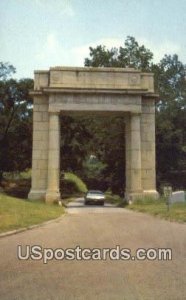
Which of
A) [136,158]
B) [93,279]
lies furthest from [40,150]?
[93,279]

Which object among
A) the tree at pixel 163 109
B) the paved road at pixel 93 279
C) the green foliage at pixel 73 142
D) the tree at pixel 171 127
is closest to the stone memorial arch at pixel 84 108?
the tree at pixel 163 109

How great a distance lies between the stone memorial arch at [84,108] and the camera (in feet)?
122

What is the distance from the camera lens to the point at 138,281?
7465 mm

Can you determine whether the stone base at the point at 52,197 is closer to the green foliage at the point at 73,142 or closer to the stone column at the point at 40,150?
the stone column at the point at 40,150

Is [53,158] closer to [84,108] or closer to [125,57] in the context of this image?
[84,108]

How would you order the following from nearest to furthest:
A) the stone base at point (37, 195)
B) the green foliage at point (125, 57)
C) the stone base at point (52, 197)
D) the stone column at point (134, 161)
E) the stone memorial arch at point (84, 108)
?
the stone base at point (52, 197), the stone base at point (37, 195), the stone memorial arch at point (84, 108), the stone column at point (134, 161), the green foliage at point (125, 57)

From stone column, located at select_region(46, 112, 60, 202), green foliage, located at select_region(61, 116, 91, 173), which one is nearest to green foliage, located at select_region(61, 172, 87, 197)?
green foliage, located at select_region(61, 116, 91, 173)

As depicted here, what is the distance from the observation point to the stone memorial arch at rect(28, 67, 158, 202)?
37094 mm

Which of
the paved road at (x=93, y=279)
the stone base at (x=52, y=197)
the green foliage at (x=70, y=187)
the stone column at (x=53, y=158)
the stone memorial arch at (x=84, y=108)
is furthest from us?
the green foliage at (x=70, y=187)

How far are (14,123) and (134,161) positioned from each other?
24.8 meters

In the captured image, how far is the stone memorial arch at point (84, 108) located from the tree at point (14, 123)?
18.9 meters

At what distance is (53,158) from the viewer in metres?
36.9

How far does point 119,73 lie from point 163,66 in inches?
1124

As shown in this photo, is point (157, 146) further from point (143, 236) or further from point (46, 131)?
point (143, 236)
